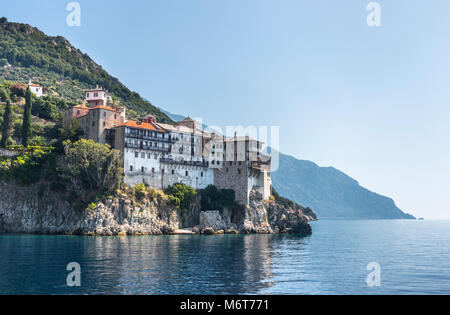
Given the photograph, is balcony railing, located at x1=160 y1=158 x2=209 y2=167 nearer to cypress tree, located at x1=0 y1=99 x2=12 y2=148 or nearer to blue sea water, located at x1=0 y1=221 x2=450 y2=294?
blue sea water, located at x1=0 y1=221 x2=450 y2=294

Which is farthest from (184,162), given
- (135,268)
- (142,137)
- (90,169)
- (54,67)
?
(54,67)

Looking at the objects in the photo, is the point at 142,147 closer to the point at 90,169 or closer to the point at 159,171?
the point at 159,171

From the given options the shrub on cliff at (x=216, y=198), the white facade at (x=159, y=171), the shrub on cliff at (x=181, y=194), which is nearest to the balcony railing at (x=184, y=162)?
the white facade at (x=159, y=171)

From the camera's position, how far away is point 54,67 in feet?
488

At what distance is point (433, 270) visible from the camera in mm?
42812

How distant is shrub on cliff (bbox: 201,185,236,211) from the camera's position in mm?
85250

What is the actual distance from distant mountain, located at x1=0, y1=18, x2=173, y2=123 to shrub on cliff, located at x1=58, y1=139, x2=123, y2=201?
53.4 metres

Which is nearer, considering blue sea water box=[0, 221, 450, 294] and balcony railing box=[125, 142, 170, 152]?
blue sea water box=[0, 221, 450, 294]

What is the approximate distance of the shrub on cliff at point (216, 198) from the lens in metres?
85.2

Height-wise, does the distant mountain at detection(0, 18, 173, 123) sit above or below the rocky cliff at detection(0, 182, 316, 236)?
above

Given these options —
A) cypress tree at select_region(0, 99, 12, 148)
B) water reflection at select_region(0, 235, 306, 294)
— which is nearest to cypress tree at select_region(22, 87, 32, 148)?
cypress tree at select_region(0, 99, 12, 148)

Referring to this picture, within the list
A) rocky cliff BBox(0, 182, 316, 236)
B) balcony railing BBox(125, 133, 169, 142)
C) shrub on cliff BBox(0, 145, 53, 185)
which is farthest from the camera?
balcony railing BBox(125, 133, 169, 142)

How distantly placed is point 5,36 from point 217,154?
113m

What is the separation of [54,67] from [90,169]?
92.6 meters
